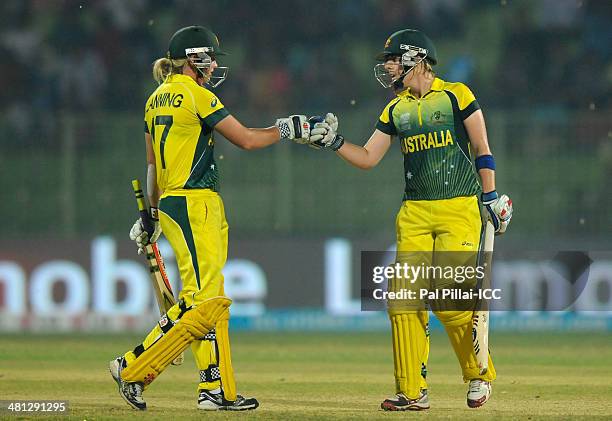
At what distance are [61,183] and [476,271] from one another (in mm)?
7019

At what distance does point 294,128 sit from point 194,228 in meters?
0.73

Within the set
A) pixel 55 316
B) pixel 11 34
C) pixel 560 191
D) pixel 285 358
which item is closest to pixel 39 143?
pixel 55 316

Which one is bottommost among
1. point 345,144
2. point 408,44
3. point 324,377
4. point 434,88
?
point 324,377

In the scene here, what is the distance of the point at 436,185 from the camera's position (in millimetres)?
6750

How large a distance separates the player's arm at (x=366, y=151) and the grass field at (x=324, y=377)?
131cm

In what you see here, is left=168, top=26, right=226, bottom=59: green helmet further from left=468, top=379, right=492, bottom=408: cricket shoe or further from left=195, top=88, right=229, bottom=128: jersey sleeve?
left=468, top=379, right=492, bottom=408: cricket shoe

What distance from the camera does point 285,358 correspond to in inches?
400

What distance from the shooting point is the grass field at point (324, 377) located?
6.55 m

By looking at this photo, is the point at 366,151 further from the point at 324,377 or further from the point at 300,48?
the point at 300,48

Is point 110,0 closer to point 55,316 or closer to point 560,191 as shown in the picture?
point 55,316

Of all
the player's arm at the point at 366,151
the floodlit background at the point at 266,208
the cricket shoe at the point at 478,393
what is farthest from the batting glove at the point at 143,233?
the floodlit background at the point at 266,208

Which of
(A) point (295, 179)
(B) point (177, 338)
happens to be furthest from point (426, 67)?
(A) point (295, 179)

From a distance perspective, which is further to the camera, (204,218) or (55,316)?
(55,316)

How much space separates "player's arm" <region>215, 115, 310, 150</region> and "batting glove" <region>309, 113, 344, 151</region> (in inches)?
2.2
